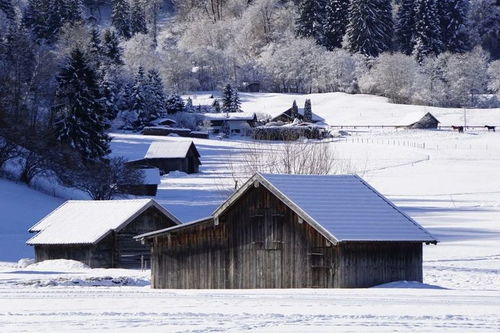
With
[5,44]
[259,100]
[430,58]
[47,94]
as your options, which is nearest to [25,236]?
[47,94]

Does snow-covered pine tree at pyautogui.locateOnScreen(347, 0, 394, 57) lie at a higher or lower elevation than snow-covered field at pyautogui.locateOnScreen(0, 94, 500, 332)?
higher

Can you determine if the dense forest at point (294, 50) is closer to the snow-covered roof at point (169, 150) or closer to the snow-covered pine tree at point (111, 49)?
the snow-covered pine tree at point (111, 49)

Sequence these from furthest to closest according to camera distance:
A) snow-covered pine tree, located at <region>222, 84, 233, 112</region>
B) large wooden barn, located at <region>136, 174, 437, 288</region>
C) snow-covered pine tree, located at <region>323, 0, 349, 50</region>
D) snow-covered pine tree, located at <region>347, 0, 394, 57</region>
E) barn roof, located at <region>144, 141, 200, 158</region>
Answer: snow-covered pine tree, located at <region>323, 0, 349, 50</region> < snow-covered pine tree, located at <region>347, 0, 394, 57</region> < snow-covered pine tree, located at <region>222, 84, 233, 112</region> < barn roof, located at <region>144, 141, 200, 158</region> < large wooden barn, located at <region>136, 174, 437, 288</region>

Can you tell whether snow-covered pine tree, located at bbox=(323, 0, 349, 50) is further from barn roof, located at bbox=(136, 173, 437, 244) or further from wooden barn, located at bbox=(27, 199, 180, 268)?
barn roof, located at bbox=(136, 173, 437, 244)

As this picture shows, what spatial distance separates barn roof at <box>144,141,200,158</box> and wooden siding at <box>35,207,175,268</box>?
43776 mm

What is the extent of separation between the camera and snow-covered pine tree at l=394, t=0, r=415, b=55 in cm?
17350

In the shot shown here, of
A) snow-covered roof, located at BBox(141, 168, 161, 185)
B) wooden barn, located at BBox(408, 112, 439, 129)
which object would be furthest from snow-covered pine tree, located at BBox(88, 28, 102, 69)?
snow-covered roof, located at BBox(141, 168, 161, 185)

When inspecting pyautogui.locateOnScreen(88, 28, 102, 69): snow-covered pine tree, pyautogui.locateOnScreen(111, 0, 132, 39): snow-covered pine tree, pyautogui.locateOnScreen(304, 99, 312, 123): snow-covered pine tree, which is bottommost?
pyautogui.locateOnScreen(304, 99, 312, 123): snow-covered pine tree

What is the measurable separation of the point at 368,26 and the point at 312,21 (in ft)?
37.8

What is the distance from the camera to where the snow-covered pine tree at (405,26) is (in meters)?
174

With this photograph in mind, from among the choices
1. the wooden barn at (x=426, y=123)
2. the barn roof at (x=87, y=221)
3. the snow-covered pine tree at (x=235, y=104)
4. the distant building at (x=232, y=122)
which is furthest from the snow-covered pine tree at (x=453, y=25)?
the barn roof at (x=87, y=221)

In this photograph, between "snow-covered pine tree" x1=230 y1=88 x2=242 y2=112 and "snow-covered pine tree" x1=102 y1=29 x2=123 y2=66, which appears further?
"snow-covered pine tree" x1=230 y1=88 x2=242 y2=112

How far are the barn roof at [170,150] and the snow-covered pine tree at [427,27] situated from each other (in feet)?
298

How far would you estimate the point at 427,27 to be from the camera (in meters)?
173
